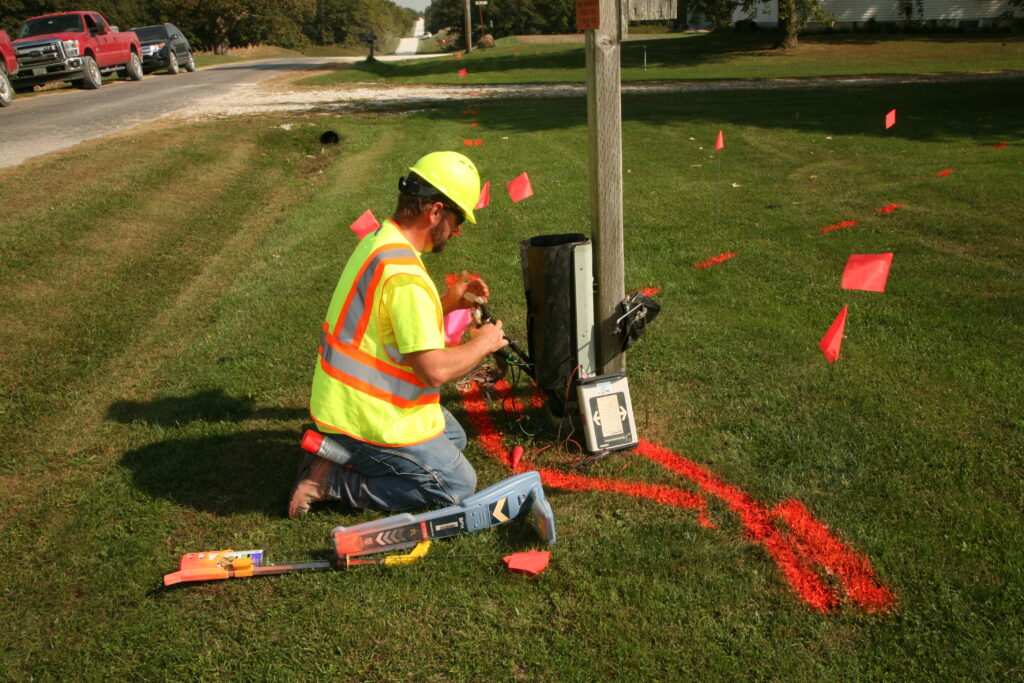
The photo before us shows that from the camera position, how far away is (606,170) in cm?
412

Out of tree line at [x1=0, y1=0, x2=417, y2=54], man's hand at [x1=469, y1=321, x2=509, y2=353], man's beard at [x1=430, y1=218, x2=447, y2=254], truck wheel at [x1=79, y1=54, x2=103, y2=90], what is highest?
tree line at [x1=0, y1=0, x2=417, y2=54]

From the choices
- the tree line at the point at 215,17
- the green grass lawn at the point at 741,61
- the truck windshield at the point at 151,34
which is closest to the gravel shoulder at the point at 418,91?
the green grass lawn at the point at 741,61

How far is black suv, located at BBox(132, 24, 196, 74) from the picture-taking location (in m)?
29.4

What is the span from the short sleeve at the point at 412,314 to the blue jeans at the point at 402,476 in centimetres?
59

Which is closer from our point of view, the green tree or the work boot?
the work boot

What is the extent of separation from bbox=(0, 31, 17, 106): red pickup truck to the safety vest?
18627 mm

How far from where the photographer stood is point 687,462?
13.7ft

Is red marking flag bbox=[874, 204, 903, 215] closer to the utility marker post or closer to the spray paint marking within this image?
the utility marker post

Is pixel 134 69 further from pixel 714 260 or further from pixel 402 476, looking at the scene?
pixel 402 476

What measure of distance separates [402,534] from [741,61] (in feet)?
103

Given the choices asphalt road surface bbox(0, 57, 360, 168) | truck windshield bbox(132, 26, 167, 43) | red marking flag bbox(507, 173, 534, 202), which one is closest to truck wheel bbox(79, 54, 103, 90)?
asphalt road surface bbox(0, 57, 360, 168)

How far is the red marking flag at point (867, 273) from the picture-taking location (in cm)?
511

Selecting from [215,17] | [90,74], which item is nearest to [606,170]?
[90,74]

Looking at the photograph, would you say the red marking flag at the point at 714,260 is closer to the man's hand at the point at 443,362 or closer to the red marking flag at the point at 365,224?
the red marking flag at the point at 365,224
